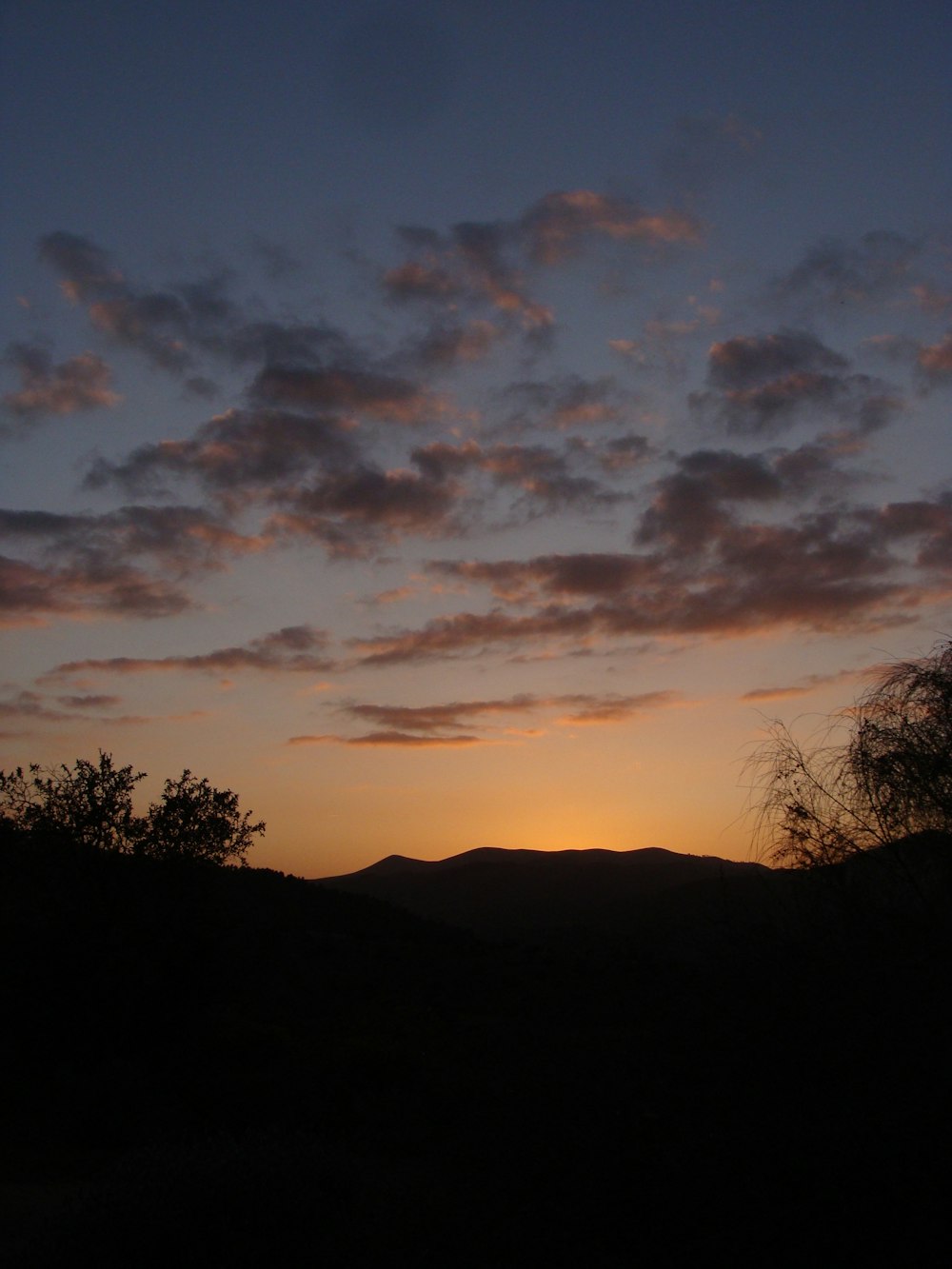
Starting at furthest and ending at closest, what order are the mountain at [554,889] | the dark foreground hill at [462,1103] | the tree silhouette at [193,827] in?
the mountain at [554,889] < the tree silhouette at [193,827] < the dark foreground hill at [462,1103]

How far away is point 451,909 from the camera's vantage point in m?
82.1

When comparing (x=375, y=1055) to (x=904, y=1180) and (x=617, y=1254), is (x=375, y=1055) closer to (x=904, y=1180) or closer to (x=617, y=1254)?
(x=617, y=1254)

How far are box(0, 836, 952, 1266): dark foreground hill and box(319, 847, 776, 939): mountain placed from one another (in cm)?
3210

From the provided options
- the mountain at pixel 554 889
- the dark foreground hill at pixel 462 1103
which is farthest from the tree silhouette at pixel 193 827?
the mountain at pixel 554 889

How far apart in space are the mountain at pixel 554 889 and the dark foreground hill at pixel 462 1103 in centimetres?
3210

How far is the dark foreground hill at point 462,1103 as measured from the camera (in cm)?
766

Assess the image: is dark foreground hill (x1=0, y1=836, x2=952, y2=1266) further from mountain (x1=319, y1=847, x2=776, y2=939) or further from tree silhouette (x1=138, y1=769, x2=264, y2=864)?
mountain (x1=319, y1=847, x2=776, y2=939)

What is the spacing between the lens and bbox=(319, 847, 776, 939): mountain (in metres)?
60.5

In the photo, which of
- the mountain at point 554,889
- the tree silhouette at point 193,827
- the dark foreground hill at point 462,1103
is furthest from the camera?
the mountain at point 554,889

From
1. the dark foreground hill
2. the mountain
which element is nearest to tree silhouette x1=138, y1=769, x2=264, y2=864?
the dark foreground hill

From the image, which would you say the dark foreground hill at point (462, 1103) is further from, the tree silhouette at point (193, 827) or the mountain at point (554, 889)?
the mountain at point (554, 889)

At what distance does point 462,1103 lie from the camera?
15781 mm

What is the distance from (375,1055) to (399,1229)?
871 centimetres

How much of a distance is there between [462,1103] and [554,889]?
74.6 meters
